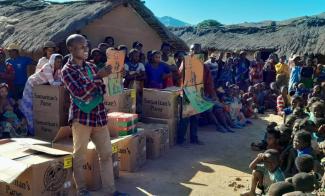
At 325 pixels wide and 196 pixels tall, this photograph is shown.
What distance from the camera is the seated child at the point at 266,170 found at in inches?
183

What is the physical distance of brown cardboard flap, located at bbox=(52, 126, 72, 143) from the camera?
5352 millimetres

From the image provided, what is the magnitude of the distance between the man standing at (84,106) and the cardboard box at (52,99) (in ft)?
5.18

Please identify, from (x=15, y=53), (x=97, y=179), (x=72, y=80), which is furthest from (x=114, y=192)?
(x=15, y=53)

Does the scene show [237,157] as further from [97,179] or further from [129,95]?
[97,179]

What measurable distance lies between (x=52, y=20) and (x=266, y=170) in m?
7.59

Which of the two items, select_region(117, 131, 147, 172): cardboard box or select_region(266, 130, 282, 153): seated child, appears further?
select_region(117, 131, 147, 172): cardboard box

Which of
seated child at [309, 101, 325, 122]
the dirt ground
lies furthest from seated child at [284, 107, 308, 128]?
the dirt ground

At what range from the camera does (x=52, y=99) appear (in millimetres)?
6070

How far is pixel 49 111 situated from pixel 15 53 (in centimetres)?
254

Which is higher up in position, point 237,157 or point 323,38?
point 323,38

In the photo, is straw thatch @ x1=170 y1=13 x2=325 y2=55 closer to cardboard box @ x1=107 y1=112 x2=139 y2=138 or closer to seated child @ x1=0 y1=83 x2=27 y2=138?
cardboard box @ x1=107 y1=112 x2=139 y2=138

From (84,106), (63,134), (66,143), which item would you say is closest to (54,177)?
(84,106)

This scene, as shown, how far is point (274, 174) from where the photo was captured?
15.3 ft

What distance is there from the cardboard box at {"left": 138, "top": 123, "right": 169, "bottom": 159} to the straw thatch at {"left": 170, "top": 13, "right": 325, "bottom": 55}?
Result: 12592 mm
